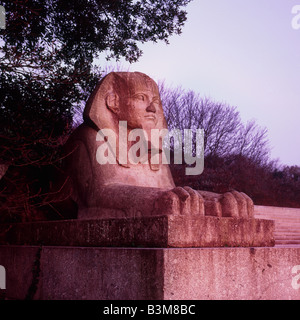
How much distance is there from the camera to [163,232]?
9.62ft

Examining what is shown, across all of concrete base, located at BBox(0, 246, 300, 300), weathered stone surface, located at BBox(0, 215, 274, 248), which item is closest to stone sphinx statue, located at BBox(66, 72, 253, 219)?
weathered stone surface, located at BBox(0, 215, 274, 248)

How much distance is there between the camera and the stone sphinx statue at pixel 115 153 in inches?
144

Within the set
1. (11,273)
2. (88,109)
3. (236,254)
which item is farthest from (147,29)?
(236,254)

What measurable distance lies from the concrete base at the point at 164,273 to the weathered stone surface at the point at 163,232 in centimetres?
13

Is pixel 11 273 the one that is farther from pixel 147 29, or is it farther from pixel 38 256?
pixel 147 29

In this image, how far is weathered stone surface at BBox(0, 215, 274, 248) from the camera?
296 cm

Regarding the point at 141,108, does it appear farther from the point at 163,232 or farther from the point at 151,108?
the point at 163,232

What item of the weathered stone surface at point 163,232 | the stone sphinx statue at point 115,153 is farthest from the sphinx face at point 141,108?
the weathered stone surface at point 163,232

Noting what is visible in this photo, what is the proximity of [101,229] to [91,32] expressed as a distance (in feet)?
Result: 15.0

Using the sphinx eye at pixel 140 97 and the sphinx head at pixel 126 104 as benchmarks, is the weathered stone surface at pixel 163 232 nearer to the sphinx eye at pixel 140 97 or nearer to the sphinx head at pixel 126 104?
the sphinx head at pixel 126 104

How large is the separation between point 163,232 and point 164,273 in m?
0.32

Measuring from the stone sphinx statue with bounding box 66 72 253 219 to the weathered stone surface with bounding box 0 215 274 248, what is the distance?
0.18 metres

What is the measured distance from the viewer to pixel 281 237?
788 cm

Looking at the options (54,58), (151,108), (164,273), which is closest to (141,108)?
(151,108)
